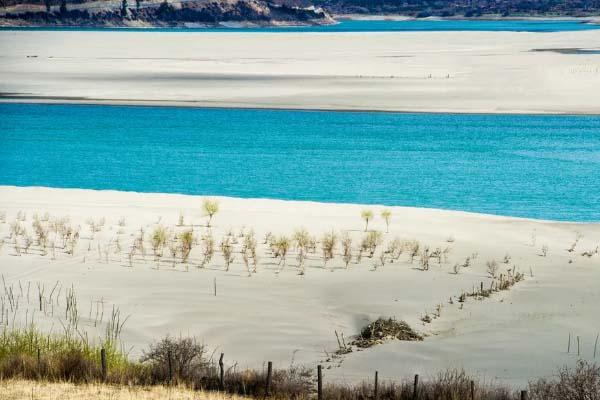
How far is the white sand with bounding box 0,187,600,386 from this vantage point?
41.6ft

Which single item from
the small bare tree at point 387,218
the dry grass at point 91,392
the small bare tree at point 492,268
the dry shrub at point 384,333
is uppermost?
the small bare tree at point 387,218

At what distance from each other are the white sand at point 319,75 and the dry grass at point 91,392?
116 ft

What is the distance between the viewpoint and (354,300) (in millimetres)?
15102

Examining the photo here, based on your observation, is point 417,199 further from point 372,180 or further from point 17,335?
point 17,335

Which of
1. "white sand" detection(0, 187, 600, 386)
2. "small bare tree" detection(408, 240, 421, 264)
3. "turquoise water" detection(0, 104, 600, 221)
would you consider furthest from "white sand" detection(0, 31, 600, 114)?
"small bare tree" detection(408, 240, 421, 264)

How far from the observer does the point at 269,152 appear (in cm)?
3588

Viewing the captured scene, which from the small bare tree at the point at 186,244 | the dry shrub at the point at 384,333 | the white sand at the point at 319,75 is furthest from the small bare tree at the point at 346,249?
the white sand at the point at 319,75

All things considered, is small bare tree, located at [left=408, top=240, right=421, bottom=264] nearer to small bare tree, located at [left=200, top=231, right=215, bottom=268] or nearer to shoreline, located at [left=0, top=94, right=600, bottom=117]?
small bare tree, located at [left=200, top=231, right=215, bottom=268]

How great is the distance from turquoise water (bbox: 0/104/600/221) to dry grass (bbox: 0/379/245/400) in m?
15.8

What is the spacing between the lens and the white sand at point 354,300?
1269 cm

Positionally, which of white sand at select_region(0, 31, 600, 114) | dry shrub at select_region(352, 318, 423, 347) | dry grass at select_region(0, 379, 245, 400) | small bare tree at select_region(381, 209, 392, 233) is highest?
white sand at select_region(0, 31, 600, 114)

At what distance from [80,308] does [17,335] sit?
2371 mm

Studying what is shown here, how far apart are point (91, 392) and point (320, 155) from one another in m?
24.9

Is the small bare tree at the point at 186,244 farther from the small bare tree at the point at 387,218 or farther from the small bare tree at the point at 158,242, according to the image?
the small bare tree at the point at 387,218
